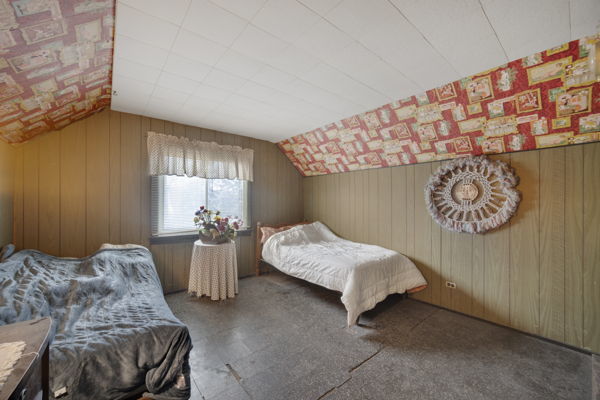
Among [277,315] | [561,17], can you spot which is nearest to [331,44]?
[561,17]

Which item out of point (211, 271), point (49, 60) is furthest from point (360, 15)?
point (211, 271)

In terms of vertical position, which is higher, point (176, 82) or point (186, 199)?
point (176, 82)

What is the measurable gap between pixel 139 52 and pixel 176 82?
46 cm

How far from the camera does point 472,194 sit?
261 cm

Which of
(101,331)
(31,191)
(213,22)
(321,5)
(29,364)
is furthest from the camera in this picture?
(31,191)

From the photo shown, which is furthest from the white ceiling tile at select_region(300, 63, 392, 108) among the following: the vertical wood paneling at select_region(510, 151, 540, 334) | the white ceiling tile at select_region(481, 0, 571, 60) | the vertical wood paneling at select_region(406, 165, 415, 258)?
the vertical wood paneling at select_region(510, 151, 540, 334)

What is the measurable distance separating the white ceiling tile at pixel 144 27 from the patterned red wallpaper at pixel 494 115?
2.13 metres

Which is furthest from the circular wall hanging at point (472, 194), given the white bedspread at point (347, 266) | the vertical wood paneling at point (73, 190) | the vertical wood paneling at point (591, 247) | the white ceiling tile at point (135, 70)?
the vertical wood paneling at point (73, 190)

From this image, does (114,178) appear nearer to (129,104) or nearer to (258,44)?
(129,104)

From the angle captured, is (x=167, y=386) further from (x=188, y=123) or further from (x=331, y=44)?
(x=188, y=123)

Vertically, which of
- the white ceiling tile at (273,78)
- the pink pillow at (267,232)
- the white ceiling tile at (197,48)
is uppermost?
the white ceiling tile at (197,48)

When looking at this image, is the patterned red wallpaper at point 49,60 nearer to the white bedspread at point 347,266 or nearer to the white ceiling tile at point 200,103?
the white ceiling tile at point 200,103

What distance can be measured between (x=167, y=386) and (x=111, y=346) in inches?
13.3

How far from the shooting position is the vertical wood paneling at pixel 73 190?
2584 millimetres
